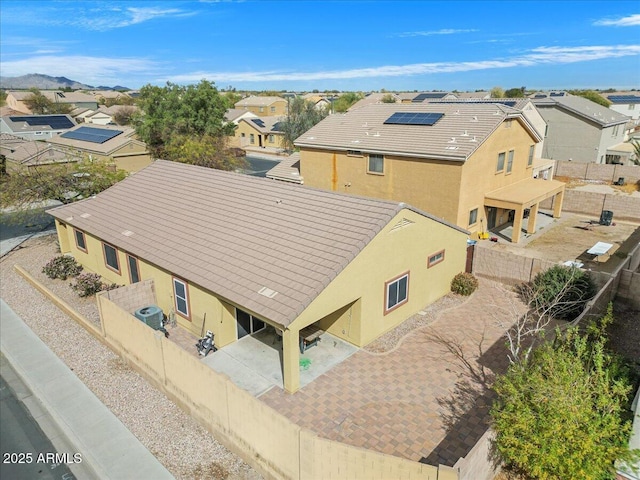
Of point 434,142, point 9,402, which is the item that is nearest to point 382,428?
point 9,402

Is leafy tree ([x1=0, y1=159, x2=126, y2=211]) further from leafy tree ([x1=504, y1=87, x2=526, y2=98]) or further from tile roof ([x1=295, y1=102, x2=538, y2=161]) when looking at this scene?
leafy tree ([x1=504, y1=87, x2=526, y2=98])

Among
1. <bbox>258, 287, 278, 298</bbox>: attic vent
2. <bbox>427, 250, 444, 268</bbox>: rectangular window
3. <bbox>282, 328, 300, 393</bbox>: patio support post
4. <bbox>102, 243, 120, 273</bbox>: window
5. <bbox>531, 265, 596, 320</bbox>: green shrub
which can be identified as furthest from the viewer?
<bbox>102, 243, 120, 273</bbox>: window

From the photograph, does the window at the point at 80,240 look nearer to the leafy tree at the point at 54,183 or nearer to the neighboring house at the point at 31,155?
the leafy tree at the point at 54,183

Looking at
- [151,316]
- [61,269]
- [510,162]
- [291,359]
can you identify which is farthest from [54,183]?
[510,162]

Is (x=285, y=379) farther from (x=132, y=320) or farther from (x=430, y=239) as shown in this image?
(x=430, y=239)

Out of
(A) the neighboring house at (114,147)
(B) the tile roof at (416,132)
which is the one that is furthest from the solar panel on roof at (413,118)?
(A) the neighboring house at (114,147)

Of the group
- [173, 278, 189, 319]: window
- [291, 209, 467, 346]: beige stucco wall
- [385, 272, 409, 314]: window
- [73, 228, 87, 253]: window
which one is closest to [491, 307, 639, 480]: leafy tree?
[291, 209, 467, 346]: beige stucco wall

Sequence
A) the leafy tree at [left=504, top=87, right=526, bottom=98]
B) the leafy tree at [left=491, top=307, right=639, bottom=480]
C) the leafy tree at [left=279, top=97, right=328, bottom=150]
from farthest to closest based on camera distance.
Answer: the leafy tree at [left=504, top=87, right=526, bottom=98]
the leafy tree at [left=279, top=97, right=328, bottom=150]
the leafy tree at [left=491, top=307, right=639, bottom=480]
